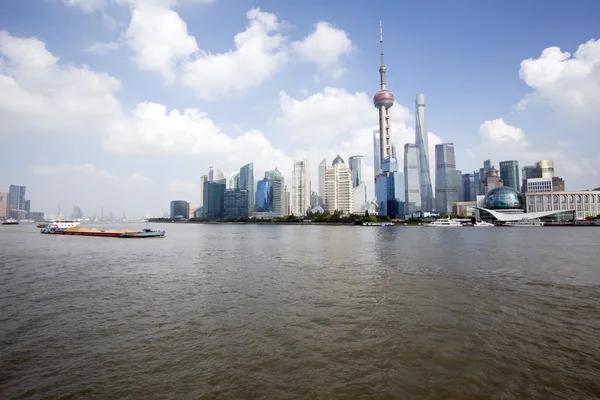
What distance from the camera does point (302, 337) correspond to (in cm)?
1412

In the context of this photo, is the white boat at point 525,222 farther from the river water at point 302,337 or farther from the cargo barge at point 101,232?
the cargo barge at point 101,232

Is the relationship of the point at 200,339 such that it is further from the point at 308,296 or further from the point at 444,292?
the point at 444,292

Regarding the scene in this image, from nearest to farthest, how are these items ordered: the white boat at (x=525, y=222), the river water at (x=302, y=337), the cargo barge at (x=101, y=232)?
1. the river water at (x=302, y=337)
2. the cargo barge at (x=101, y=232)
3. the white boat at (x=525, y=222)

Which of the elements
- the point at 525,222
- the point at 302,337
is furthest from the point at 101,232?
the point at 525,222

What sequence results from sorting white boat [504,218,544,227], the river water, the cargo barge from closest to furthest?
1. the river water
2. the cargo barge
3. white boat [504,218,544,227]

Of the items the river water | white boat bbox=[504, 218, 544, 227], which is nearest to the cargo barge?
the river water

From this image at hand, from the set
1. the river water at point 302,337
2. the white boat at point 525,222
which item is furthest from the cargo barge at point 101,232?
the white boat at point 525,222

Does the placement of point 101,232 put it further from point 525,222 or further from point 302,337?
point 525,222

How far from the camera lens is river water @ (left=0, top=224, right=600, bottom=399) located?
10102 mm

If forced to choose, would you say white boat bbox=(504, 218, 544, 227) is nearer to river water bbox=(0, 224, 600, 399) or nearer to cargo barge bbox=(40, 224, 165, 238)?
river water bbox=(0, 224, 600, 399)

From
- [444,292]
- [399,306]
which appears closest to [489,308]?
[444,292]

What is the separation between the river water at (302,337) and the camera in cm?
1010

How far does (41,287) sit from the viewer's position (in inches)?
980

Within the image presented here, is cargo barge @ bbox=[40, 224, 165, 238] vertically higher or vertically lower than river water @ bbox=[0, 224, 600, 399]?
higher
